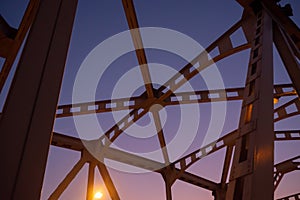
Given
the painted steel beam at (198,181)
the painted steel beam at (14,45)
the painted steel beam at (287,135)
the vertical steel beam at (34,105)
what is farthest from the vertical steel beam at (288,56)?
the painted steel beam at (198,181)

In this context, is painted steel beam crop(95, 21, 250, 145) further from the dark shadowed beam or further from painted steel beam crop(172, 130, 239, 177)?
painted steel beam crop(172, 130, 239, 177)

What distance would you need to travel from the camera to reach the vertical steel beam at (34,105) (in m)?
1.74

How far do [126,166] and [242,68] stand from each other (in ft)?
21.0

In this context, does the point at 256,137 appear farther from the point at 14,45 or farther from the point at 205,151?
the point at 205,151

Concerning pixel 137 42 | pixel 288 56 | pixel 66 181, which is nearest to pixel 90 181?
pixel 66 181

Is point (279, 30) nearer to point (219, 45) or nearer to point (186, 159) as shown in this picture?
point (219, 45)

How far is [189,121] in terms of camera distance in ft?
38.3

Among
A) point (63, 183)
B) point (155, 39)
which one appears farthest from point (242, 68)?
point (63, 183)

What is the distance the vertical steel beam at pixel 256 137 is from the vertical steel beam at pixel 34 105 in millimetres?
1995

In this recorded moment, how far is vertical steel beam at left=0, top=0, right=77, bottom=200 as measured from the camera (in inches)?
68.4

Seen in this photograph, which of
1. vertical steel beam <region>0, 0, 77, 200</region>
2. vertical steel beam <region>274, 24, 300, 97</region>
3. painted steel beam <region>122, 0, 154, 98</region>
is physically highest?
painted steel beam <region>122, 0, 154, 98</region>

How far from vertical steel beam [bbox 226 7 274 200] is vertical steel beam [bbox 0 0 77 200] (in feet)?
6.55

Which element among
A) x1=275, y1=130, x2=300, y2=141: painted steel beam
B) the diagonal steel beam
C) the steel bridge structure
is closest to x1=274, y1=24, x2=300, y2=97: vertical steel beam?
the steel bridge structure

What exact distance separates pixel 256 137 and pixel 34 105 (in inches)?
90.8
